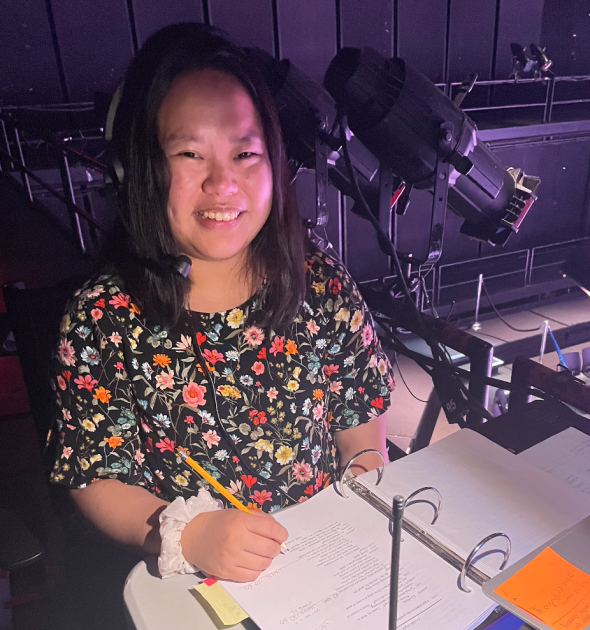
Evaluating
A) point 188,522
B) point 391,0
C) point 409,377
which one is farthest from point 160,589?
point 391,0

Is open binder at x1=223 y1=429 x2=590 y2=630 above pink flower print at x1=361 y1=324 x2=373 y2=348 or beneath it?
beneath

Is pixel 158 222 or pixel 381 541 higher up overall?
pixel 158 222

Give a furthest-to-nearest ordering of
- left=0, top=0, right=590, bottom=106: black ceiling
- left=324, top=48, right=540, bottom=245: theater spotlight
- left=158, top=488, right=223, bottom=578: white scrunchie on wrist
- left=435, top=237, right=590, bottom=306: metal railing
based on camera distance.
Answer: left=435, top=237, right=590, bottom=306: metal railing
left=0, top=0, right=590, bottom=106: black ceiling
left=324, top=48, right=540, bottom=245: theater spotlight
left=158, top=488, right=223, bottom=578: white scrunchie on wrist

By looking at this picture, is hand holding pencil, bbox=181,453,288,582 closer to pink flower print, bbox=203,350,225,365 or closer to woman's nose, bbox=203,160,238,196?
pink flower print, bbox=203,350,225,365

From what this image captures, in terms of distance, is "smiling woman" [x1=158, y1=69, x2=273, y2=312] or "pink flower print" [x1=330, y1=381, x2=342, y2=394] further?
"pink flower print" [x1=330, y1=381, x2=342, y2=394]

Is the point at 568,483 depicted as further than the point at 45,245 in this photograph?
No

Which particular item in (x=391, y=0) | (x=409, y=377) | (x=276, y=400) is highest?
(x=391, y=0)

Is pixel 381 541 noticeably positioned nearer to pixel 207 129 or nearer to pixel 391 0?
pixel 207 129

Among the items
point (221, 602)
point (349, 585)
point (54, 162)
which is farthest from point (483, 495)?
point (54, 162)

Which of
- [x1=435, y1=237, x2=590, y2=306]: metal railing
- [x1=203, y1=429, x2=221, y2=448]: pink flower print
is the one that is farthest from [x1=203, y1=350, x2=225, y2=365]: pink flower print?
[x1=435, y1=237, x2=590, y2=306]: metal railing

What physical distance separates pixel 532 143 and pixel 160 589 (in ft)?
14.8

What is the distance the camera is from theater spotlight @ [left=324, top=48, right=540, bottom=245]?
1173 millimetres

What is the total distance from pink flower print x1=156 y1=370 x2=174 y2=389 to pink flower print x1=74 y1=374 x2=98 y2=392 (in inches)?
3.9

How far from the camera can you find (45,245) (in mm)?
2443
